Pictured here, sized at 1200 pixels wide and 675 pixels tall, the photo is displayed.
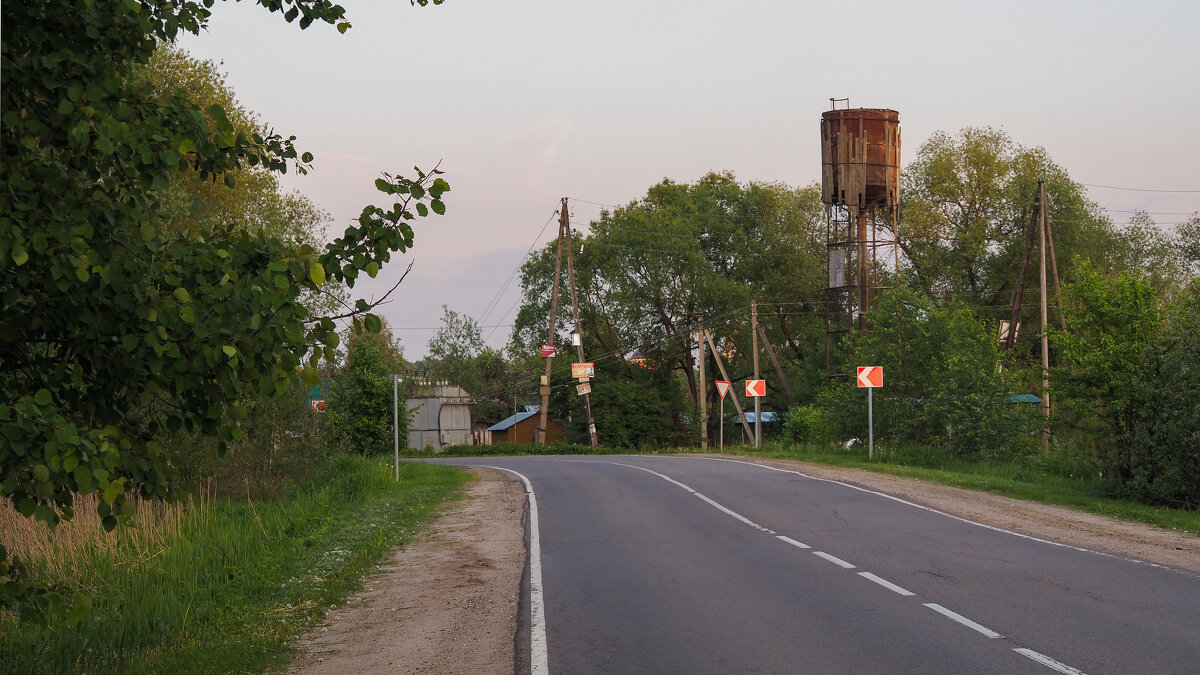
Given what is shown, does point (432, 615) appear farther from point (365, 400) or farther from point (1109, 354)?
point (365, 400)

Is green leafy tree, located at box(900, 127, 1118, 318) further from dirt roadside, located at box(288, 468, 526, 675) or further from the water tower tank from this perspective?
dirt roadside, located at box(288, 468, 526, 675)

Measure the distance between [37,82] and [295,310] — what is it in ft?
5.81

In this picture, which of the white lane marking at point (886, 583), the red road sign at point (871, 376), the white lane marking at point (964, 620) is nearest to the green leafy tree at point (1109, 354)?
the red road sign at point (871, 376)

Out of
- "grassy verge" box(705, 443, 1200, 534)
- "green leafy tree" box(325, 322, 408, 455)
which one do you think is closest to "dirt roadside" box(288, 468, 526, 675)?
"grassy verge" box(705, 443, 1200, 534)

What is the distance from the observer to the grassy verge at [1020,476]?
18125 mm

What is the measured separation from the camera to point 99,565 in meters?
12.5

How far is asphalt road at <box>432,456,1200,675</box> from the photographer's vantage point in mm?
7910

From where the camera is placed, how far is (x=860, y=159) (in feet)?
152

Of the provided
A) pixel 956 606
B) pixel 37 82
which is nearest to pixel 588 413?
pixel 956 606

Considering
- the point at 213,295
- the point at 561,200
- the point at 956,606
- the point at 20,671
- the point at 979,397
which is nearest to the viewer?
the point at 213,295

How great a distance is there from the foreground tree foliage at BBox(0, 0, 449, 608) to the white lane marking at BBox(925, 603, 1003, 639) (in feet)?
18.6

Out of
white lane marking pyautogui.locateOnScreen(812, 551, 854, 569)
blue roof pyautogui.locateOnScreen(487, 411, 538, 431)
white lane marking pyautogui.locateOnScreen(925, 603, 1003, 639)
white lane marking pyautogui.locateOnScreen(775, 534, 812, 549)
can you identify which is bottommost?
blue roof pyautogui.locateOnScreen(487, 411, 538, 431)

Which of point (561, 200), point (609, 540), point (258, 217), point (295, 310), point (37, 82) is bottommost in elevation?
point (609, 540)

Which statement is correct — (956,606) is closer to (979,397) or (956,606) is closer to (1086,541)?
(1086,541)
